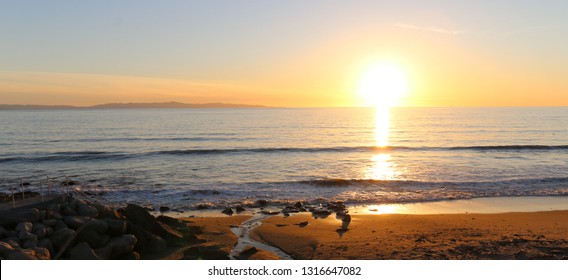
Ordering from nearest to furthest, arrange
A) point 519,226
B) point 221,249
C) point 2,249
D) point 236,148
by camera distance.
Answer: point 2,249
point 221,249
point 519,226
point 236,148

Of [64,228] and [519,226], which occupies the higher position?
[64,228]

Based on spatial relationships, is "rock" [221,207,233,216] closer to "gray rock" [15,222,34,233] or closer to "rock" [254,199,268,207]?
"rock" [254,199,268,207]

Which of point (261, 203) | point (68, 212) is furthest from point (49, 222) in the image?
point (261, 203)

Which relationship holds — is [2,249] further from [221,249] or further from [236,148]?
[236,148]

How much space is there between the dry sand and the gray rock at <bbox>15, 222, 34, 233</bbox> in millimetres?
6348

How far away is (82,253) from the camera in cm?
943

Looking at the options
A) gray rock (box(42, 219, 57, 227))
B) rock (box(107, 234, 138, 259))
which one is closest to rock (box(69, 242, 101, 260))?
rock (box(107, 234, 138, 259))

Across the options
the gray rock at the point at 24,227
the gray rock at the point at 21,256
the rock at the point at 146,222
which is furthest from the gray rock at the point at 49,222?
the gray rock at the point at 21,256

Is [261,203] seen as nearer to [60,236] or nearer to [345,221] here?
[345,221]

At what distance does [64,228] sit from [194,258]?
3183 mm

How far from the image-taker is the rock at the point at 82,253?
9.37 m

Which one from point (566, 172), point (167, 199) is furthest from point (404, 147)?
point (167, 199)

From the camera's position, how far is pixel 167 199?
2153 centimetres

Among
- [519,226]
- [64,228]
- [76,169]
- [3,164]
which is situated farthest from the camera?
[3,164]
